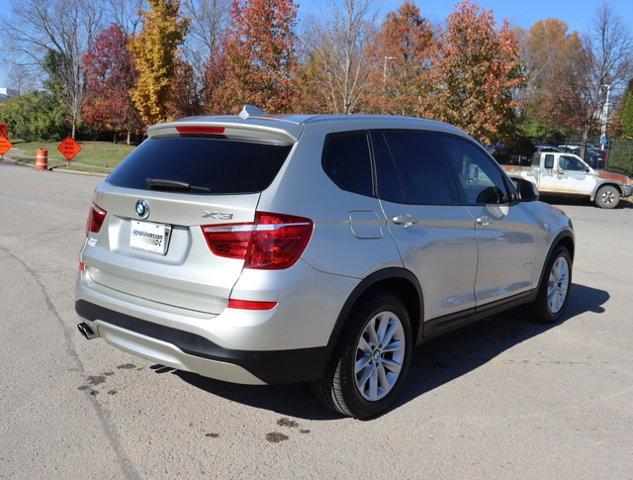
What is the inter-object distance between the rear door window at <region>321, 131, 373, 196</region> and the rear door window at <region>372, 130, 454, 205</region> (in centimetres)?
11

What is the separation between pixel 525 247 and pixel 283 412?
2.64m

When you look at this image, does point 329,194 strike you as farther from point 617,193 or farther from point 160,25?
point 160,25

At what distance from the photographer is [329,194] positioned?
3.55 meters

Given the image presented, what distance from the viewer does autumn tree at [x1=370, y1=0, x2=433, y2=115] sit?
27.1 metres

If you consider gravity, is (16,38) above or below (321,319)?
above

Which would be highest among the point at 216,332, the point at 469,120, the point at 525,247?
the point at 469,120

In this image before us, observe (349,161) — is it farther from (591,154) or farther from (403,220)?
(591,154)

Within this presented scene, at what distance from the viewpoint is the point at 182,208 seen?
345cm

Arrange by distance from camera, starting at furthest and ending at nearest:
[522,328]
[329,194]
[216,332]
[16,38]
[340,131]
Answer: [16,38]
[522,328]
[340,131]
[329,194]
[216,332]

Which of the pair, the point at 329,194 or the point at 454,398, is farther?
the point at 454,398

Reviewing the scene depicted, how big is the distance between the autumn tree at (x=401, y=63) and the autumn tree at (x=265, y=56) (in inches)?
196

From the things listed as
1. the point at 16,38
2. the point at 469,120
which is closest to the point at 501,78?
the point at 469,120

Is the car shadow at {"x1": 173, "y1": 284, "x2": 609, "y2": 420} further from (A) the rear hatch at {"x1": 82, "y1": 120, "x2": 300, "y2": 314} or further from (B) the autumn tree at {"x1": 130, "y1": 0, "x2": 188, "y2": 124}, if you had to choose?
(B) the autumn tree at {"x1": 130, "y1": 0, "x2": 188, "y2": 124}

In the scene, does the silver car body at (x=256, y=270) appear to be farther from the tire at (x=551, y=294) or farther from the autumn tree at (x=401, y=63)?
the autumn tree at (x=401, y=63)
